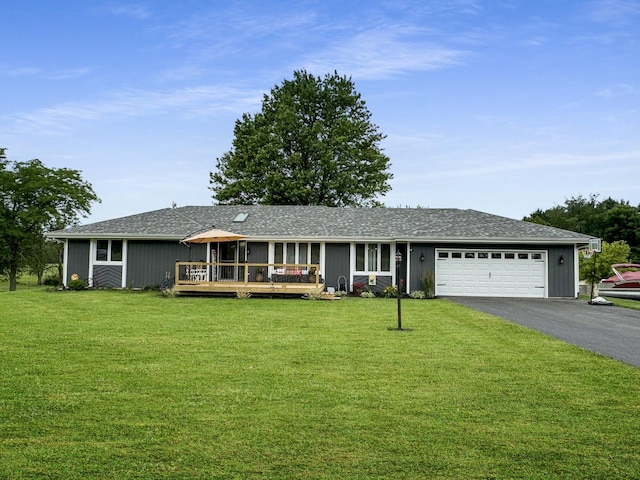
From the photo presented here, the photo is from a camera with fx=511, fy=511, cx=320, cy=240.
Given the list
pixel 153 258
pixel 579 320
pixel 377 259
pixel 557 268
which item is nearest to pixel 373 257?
pixel 377 259

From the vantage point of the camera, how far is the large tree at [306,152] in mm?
35281

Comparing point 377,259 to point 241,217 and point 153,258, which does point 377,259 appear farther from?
point 153,258

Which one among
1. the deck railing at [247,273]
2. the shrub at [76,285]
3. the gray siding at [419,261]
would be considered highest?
the gray siding at [419,261]

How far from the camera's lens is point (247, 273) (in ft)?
63.3

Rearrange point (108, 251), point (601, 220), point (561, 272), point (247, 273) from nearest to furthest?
point (247, 273), point (561, 272), point (108, 251), point (601, 220)

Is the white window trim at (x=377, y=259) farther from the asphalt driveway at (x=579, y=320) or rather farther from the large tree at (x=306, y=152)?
the large tree at (x=306, y=152)

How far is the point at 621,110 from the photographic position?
62.4 ft

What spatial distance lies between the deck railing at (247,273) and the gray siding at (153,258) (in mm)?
1089

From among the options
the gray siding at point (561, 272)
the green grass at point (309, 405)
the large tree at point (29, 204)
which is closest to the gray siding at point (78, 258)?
the large tree at point (29, 204)

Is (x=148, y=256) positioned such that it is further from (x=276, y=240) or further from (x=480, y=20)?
(x=480, y=20)

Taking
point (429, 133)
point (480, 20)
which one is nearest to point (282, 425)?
point (480, 20)

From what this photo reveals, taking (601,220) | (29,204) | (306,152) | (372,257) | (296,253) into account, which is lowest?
(372,257)

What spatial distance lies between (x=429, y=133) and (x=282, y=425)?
22.6 meters

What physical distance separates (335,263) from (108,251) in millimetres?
9706
